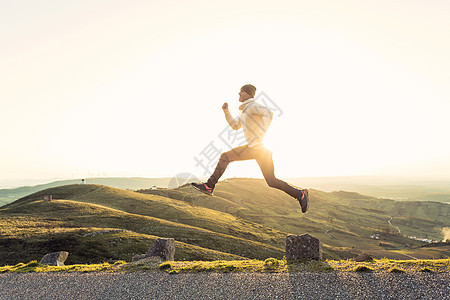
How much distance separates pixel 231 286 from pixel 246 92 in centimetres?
893

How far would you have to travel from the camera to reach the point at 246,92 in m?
7.25

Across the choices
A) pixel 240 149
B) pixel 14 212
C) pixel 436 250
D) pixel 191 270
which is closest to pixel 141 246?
pixel 191 270

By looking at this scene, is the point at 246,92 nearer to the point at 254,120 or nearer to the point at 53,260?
the point at 254,120

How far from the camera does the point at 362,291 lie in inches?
417

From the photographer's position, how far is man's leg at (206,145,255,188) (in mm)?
7160

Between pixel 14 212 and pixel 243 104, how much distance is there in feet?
280

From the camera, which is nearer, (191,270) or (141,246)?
(191,270)

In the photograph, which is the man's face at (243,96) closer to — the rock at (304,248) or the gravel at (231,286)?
the gravel at (231,286)

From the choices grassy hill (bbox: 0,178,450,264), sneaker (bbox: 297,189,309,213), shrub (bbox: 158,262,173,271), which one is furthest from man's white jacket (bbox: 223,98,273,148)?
grassy hill (bbox: 0,178,450,264)

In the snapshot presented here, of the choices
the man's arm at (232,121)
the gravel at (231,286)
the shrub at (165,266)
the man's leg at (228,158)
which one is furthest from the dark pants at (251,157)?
the shrub at (165,266)

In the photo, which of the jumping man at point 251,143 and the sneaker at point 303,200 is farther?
the sneaker at point 303,200

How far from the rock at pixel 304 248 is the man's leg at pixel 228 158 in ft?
32.1

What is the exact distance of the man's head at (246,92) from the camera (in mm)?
7242

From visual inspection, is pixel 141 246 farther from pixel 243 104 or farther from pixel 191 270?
pixel 243 104
